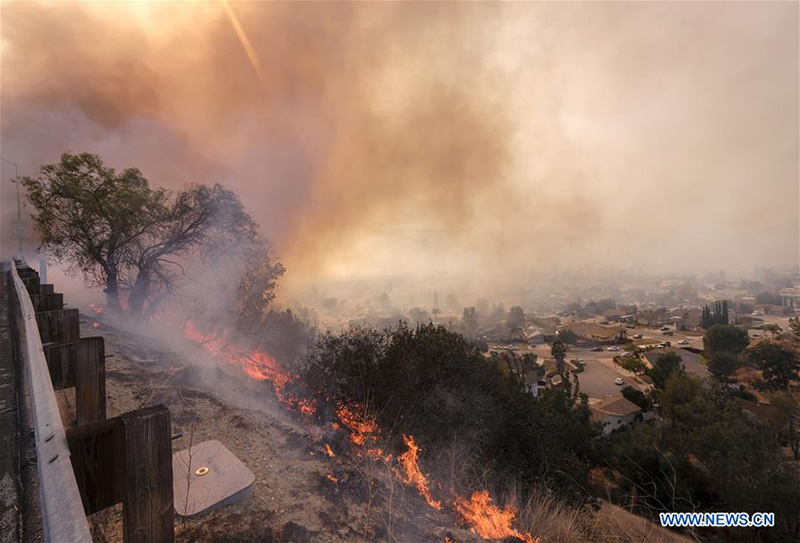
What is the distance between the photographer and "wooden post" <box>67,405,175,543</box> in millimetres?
1349

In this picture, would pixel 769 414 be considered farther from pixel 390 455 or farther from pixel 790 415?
pixel 390 455

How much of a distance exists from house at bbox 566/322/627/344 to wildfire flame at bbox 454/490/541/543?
73.4 m

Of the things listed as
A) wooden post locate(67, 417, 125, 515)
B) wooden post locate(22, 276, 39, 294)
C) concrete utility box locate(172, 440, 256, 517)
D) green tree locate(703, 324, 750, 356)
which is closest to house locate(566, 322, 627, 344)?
green tree locate(703, 324, 750, 356)

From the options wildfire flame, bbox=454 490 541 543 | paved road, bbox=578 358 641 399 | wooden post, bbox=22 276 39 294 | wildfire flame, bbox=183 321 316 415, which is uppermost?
wooden post, bbox=22 276 39 294

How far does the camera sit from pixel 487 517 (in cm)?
581

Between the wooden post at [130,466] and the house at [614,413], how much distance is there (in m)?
34.1

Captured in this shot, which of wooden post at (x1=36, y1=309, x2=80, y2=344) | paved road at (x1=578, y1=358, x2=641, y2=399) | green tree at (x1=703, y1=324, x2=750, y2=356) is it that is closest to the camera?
wooden post at (x1=36, y1=309, x2=80, y2=344)

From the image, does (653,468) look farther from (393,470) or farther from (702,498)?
(393,470)

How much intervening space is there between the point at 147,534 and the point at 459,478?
22.5ft

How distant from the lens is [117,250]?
12773mm

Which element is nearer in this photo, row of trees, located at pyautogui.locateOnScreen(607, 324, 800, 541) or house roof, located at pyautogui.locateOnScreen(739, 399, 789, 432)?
row of trees, located at pyautogui.locateOnScreen(607, 324, 800, 541)

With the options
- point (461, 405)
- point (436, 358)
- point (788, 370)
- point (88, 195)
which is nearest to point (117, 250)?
point (88, 195)

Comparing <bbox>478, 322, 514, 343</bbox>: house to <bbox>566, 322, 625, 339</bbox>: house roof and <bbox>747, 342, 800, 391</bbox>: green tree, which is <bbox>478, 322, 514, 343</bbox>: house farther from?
<bbox>747, 342, 800, 391</bbox>: green tree

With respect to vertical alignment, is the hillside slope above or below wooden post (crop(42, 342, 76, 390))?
below
